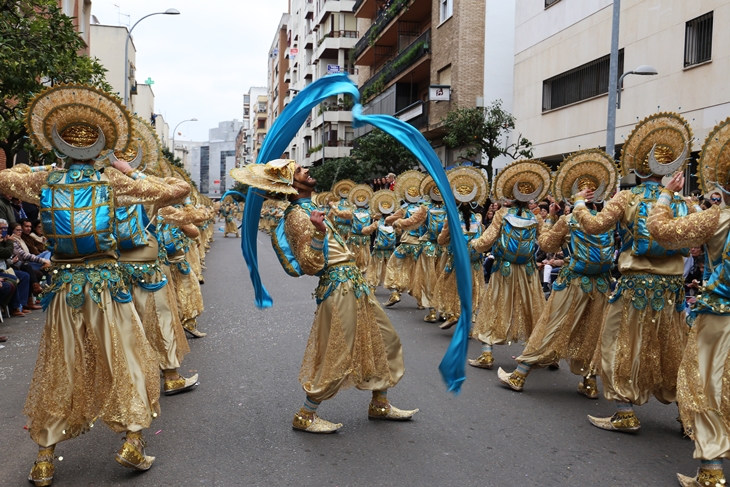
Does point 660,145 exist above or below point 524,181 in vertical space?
above

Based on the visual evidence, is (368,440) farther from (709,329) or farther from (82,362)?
(709,329)

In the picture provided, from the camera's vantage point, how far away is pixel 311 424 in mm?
4938

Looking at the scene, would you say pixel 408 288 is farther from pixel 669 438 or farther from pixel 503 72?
pixel 503 72

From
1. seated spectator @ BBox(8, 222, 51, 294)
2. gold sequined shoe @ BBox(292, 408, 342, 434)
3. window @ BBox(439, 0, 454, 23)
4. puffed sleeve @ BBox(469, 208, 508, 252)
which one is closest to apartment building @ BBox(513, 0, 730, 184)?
window @ BBox(439, 0, 454, 23)

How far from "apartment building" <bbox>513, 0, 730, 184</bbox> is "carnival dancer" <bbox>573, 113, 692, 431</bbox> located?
969 cm

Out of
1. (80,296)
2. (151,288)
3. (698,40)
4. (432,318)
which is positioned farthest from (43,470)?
(698,40)

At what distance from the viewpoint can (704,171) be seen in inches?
164

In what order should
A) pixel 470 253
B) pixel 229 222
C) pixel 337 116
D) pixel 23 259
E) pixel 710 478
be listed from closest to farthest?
pixel 710 478 < pixel 470 253 < pixel 23 259 < pixel 229 222 < pixel 337 116

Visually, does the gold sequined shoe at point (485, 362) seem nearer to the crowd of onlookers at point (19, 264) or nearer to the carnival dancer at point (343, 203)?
the crowd of onlookers at point (19, 264)

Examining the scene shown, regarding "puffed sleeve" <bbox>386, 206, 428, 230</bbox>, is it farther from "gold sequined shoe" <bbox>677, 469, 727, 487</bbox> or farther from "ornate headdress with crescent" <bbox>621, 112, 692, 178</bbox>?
"gold sequined shoe" <bbox>677, 469, 727, 487</bbox>

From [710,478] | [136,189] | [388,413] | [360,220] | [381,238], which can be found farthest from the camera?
[360,220]

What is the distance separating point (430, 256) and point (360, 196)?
4.72 meters

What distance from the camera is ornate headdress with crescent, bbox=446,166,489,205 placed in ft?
30.2

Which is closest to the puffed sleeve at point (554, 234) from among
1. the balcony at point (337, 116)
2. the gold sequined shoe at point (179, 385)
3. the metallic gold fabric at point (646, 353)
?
the metallic gold fabric at point (646, 353)
